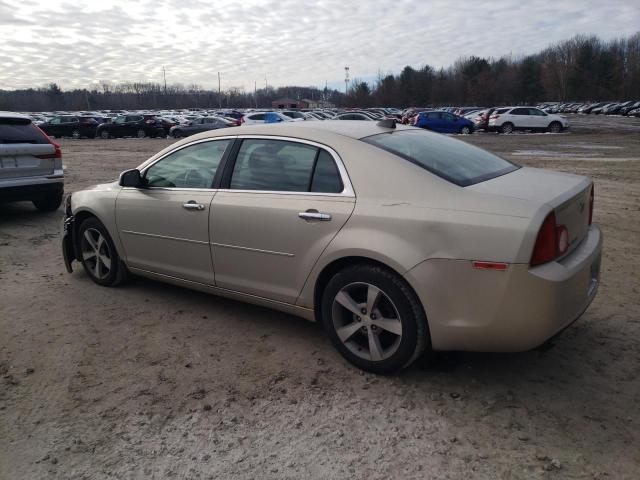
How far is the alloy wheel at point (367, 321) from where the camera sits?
3270mm

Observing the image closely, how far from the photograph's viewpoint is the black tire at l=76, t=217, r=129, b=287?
5.03 meters

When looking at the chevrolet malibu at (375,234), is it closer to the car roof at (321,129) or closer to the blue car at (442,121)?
the car roof at (321,129)

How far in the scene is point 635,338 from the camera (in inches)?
150

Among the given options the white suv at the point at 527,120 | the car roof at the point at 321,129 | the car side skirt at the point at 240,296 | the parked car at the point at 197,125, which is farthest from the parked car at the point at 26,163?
the white suv at the point at 527,120

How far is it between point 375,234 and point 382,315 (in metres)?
0.53

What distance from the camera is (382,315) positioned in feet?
10.9

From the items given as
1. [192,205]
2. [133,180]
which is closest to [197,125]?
[133,180]

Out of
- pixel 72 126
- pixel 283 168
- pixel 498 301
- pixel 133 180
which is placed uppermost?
pixel 72 126

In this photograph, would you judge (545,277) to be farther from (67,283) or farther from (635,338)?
(67,283)

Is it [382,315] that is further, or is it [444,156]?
[444,156]

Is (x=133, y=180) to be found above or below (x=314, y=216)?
above

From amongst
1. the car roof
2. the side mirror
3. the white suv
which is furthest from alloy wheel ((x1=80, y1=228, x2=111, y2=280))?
the white suv

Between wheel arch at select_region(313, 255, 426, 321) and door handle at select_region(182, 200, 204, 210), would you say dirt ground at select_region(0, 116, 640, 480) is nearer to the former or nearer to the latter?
wheel arch at select_region(313, 255, 426, 321)

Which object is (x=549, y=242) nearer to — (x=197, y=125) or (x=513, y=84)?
(x=197, y=125)
